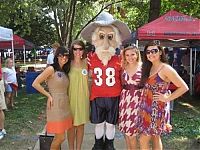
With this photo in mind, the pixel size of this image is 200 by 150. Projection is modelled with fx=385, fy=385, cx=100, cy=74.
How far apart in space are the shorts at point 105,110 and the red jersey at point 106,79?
0.07m

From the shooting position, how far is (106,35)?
523cm

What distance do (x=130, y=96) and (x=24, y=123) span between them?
4085 mm

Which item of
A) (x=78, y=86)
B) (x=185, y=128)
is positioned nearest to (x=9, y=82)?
(x=185, y=128)

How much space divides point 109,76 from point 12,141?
258 cm

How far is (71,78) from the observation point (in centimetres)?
497

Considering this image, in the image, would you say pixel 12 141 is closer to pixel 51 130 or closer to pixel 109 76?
pixel 51 130

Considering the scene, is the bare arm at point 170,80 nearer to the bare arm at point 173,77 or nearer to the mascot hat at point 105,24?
the bare arm at point 173,77

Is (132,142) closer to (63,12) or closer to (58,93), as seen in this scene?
(58,93)

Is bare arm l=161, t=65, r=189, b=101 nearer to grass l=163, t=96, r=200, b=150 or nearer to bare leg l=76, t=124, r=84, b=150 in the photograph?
bare leg l=76, t=124, r=84, b=150

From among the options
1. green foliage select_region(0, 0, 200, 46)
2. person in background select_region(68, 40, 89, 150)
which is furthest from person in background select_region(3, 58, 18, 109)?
green foliage select_region(0, 0, 200, 46)

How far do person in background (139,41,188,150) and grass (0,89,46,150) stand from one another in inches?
99.8

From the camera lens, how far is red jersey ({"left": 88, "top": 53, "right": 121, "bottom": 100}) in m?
4.93

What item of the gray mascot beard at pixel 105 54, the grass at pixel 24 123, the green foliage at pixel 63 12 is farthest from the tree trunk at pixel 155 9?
the gray mascot beard at pixel 105 54

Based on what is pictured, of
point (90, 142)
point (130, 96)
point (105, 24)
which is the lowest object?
point (90, 142)
